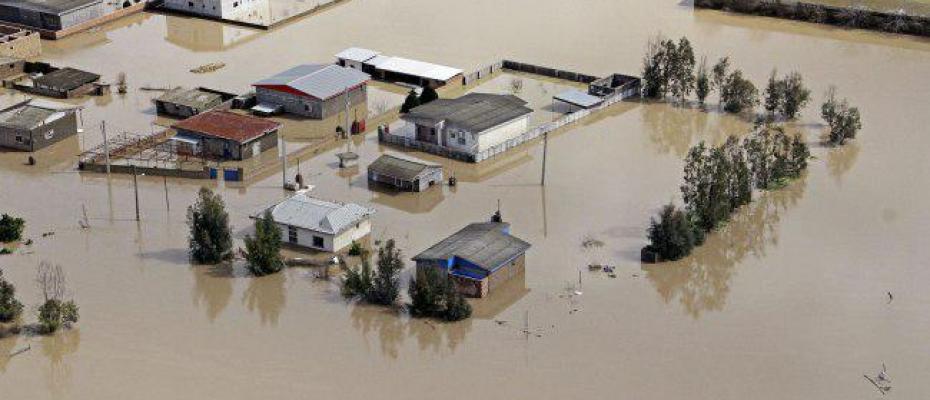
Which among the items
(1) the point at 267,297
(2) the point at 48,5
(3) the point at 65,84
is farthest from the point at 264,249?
(2) the point at 48,5

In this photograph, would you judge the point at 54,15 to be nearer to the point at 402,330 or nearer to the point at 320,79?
the point at 320,79

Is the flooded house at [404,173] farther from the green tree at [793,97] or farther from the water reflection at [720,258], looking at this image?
the green tree at [793,97]

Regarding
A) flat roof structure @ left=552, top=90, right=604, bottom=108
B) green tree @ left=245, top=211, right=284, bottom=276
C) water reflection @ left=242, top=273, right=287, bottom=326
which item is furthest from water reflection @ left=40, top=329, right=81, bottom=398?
flat roof structure @ left=552, top=90, right=604, bottom=108

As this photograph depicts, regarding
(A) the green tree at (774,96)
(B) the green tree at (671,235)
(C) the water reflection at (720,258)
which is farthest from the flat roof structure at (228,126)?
(A) the green tree at (774,96)

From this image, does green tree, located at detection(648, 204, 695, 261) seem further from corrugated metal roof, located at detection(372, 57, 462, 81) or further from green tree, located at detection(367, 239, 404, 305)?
corrugated metal roof, located at detection(372, 57, 462, 81)

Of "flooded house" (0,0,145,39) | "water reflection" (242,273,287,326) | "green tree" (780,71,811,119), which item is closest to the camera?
"water reflection" (242,273,287,326)

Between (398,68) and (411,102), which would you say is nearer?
(411,102)

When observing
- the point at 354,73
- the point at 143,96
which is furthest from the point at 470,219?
the point at 143,96
